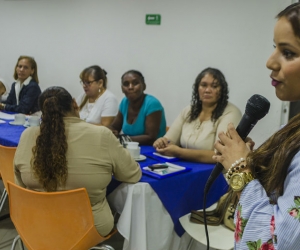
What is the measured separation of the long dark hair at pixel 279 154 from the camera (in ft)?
2.27

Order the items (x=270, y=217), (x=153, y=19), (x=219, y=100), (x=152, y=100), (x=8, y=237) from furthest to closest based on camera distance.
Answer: (x=153, y=19)
(x=152, y=100)
(x=8, y=237)
(x=219, y=100)
(x=270, y=217)

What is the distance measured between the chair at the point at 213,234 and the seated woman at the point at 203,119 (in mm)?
405

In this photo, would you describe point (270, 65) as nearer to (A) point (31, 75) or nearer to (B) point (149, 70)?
(B) point (149, 70)

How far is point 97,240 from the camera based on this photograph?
1724 millimetres

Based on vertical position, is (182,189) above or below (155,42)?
below

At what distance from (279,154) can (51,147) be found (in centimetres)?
117

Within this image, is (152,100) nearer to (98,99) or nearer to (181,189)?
(98,99)

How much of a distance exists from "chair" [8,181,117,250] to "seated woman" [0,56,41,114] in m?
2.32

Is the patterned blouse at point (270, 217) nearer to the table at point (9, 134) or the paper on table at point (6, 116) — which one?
the table at point (9, 134)

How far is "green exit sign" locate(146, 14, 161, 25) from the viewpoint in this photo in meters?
3.80

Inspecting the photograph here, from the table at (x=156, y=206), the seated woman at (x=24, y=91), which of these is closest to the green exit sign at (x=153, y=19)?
the seated woman at (x=24, y=91)

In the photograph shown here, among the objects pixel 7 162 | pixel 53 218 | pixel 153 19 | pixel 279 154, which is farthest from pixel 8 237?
pixel 153 19

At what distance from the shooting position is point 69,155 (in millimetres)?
1643

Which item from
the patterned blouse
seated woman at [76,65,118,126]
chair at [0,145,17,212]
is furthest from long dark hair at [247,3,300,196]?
seated woman at [76,65,118,126]
